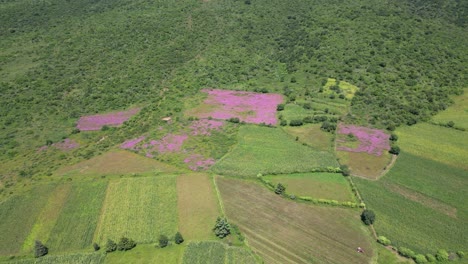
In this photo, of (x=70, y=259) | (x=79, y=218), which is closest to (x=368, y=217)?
(x=70, y=259)

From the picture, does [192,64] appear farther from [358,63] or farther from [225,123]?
[358,63]

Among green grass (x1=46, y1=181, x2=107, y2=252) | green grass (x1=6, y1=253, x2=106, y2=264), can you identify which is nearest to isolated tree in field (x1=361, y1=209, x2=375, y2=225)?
green grass (x1=6, y1=253, x2=106, y2=264)

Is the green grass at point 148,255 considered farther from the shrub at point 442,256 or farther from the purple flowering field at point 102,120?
the purple flowering field at point 102,120

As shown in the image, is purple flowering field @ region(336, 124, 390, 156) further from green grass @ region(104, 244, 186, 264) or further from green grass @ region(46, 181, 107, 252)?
green grass @ region(46, 181, 107, 252)

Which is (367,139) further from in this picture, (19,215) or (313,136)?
(19,215)

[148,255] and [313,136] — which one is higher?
[313,136]

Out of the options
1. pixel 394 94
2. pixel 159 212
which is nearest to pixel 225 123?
pixel 159 212
